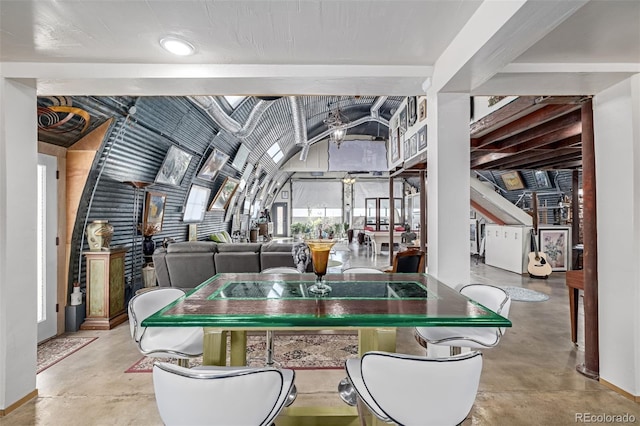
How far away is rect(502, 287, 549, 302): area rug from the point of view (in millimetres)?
4910

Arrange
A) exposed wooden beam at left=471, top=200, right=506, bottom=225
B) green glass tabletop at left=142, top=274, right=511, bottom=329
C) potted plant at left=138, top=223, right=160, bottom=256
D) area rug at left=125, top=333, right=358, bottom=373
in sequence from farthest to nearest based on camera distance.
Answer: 1. exposed wooden beam at left=471, top=200, right=506, bottom=225
2. potted plant at left=138, top=223, right=160, bottom=256
3. area rug at left=125, top=333, right=358, bottom=373
4. green glass tabletop at left=142, top=274, right=511, bottom=329

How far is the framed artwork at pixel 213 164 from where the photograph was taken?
559cm

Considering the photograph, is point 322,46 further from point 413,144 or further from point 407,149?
point 407,149

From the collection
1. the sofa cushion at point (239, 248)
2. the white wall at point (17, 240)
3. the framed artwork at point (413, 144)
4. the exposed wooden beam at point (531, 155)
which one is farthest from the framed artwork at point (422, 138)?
the white wall at point (17, 240)

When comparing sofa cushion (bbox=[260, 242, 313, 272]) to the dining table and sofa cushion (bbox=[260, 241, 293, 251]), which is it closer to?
sofa cushion (bbox=[260, 241, 293, 251])

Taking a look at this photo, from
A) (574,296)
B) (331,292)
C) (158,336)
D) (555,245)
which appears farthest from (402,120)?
(158,336)

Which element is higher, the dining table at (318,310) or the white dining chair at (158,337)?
the dining table at (318,310)

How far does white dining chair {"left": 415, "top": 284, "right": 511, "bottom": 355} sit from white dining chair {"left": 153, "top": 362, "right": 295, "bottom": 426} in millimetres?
1153

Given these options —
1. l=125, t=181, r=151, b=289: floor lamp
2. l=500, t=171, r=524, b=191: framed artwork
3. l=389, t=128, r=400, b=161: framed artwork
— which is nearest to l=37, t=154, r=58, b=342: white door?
l=125, t=181, r=151, b=289: floor lamp

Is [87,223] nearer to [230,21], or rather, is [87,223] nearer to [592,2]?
[230,21]

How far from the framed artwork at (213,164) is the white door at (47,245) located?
7.54 ft

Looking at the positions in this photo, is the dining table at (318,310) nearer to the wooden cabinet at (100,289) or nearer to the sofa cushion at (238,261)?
the sofa cushion at (238,261)

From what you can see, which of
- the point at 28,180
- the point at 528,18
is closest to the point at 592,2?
the point at 528,18

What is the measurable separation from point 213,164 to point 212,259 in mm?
2187
